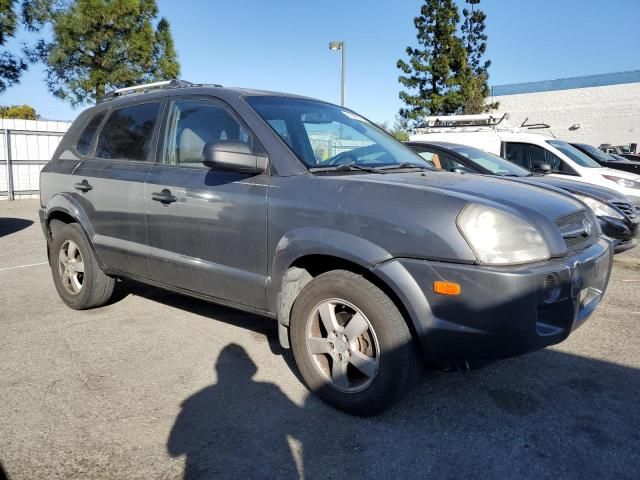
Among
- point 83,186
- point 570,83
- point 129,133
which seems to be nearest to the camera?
point 129,133

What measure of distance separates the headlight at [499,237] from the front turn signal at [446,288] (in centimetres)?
17

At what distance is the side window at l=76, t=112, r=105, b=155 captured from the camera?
4.39m

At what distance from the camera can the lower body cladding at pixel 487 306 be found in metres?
2.28

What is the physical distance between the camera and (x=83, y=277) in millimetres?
4422

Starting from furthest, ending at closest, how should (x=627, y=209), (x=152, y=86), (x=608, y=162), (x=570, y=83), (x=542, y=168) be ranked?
(x=570, y=83) < (x=608, y=162) < (x=542, y=168) < (x=627, y=209) < (x=152, y=86)

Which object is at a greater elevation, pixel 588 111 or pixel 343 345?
pixel 588 111

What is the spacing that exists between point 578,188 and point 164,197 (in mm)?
5234

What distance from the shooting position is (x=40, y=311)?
4.52m

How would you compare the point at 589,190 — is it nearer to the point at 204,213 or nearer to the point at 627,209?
the point at 627,209

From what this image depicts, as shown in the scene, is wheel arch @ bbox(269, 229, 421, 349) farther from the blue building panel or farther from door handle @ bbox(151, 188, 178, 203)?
the blue building panel

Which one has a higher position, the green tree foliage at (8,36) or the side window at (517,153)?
the green tree foliage at (8,36)

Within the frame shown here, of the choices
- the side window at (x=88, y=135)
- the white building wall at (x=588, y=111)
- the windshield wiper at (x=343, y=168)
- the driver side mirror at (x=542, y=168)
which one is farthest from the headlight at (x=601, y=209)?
the white building wall at (x=588, y=111)

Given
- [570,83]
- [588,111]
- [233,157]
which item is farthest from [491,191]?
[570,83]

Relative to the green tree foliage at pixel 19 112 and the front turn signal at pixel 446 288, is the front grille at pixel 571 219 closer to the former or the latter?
the front turn signal at pixel 446 288
